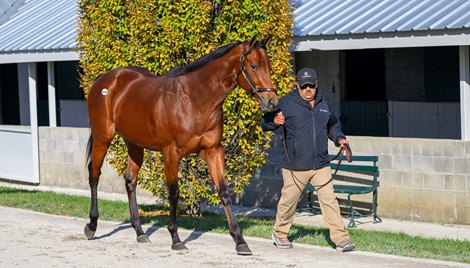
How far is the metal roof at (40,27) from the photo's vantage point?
1936cm

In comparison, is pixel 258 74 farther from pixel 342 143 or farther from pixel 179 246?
pixel 179 246

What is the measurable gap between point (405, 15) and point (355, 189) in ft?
8.41

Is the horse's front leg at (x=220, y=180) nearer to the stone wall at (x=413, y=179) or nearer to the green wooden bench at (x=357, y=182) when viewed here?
the green wooden bench at (x=357, y=182)

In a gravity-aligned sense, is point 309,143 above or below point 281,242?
above

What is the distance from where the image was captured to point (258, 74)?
9977 mm

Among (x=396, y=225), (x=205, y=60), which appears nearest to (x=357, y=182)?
(x=396, y=225)

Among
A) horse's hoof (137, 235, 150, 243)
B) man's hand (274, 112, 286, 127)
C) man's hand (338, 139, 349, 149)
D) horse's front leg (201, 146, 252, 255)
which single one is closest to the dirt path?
horse's hoof (137, 235, 150, 243)

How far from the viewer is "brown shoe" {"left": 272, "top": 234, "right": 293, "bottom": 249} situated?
1049 centimetres

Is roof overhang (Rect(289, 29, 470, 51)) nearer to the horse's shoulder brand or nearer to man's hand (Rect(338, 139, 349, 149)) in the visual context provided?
man's hand (Rect(338, 139, 349, 149))

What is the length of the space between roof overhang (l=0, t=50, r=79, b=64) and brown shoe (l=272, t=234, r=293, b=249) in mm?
8572

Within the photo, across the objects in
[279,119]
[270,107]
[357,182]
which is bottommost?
[357,182]

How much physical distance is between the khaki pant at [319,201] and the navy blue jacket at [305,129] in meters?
0.10

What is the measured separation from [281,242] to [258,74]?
5.89 feet

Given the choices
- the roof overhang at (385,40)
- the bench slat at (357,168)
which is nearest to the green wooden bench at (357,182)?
the bench slat at (357,168)
